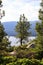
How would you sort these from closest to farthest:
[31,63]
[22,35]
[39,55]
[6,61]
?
[31,63] → [6,61] → [39,55] → [22,35]

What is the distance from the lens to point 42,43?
4162 centimetres

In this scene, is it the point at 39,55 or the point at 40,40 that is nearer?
the point at 39,55

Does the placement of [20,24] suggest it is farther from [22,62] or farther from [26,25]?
[22,62]

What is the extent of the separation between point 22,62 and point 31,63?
930 mm

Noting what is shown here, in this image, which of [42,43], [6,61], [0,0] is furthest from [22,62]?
[0,0]

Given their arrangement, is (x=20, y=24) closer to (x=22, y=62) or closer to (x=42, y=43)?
(x=42, y=43)

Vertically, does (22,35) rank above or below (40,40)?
below

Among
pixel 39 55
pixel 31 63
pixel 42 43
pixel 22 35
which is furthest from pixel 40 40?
pixel 22 35

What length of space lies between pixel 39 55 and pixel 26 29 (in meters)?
28.0

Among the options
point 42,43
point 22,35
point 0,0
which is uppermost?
point 0,0

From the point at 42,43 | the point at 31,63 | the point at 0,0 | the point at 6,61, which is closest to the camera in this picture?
the point at 31,63

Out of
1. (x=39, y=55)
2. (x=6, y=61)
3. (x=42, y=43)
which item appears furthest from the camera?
(x=42, y=43)

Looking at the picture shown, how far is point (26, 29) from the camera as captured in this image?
66.7 m

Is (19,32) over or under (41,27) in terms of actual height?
under
